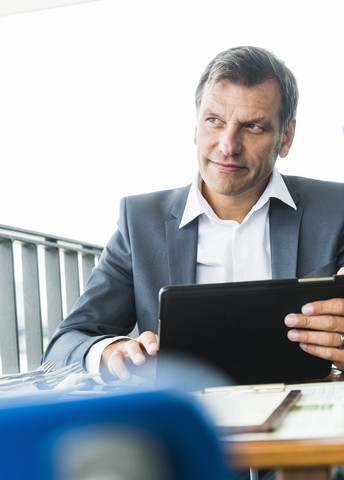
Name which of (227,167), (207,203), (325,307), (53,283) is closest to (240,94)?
(227,167)

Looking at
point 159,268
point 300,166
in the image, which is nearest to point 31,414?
point 159,268

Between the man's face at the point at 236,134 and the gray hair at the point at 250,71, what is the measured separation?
18mm

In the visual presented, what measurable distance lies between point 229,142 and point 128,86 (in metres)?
4.14

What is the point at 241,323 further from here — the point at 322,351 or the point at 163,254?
the point at 163,254

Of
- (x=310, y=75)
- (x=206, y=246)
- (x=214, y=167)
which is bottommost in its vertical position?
(x=206, y=246)

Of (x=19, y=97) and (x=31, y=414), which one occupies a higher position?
(x=19, y=97)

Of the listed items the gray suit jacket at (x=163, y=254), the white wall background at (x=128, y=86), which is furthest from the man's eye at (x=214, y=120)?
the white wall background at (x=128, y=86)

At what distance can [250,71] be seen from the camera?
1.72m

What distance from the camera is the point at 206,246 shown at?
175cm

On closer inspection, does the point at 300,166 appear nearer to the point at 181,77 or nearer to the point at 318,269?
the point at 181,77

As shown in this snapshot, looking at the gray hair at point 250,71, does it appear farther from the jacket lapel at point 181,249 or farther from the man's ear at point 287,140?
the jacket lapel at point 181,249

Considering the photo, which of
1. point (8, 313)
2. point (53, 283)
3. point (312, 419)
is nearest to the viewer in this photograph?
point (312, 419)

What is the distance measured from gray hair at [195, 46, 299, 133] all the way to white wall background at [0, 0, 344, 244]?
2735mm

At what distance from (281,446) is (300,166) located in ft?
14.3
